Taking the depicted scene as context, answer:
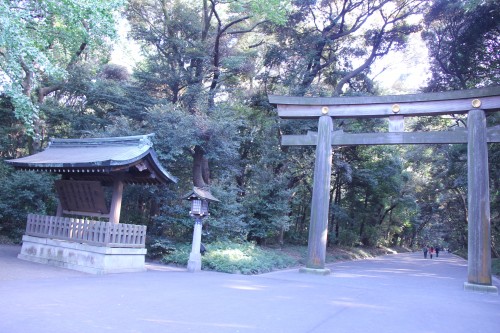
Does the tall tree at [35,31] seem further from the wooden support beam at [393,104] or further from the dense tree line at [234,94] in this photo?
the wooden support beam at [393,104]

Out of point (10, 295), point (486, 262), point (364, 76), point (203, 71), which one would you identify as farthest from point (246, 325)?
point (364, 76)

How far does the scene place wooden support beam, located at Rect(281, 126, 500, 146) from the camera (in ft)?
40.8

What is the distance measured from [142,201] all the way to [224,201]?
5752mm

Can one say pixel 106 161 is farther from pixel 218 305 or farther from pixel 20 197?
pixel 20 197

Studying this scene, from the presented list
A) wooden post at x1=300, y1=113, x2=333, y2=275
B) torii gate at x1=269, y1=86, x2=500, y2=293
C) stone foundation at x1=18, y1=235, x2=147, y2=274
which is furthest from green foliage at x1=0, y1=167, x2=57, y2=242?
wooden post at x1=300, y1=113, x2=333, y2=275

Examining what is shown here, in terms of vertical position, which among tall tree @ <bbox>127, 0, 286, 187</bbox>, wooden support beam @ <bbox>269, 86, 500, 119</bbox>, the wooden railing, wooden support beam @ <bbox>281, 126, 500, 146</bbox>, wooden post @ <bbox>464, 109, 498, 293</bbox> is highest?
tall tree @ <bbox>127, 0, 286, 187</bbox>

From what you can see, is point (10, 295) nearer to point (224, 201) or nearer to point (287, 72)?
point (224, 201)

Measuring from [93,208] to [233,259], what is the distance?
509 cm

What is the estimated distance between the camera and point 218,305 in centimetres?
734

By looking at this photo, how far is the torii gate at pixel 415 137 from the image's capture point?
37.8ft

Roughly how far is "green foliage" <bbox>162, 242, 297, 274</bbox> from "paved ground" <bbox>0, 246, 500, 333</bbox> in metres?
1.61

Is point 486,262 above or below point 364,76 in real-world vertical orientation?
below

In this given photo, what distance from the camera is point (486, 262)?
11359 millimetres

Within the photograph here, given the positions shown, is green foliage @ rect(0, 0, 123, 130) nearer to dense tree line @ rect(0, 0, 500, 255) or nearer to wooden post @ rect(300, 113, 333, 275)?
dense tree line @ rect(0, 0, 500, 255)
